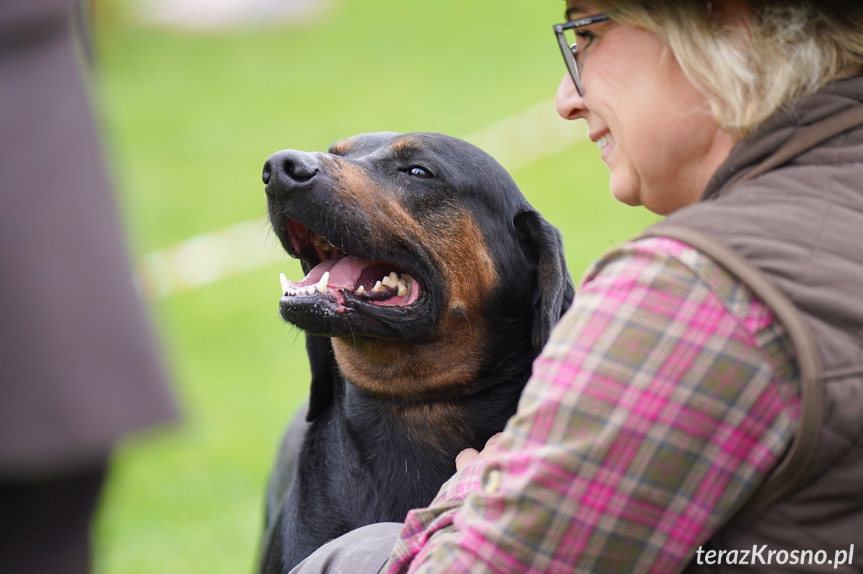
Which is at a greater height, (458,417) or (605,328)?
(605,328)

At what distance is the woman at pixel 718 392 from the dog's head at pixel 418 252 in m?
1.26

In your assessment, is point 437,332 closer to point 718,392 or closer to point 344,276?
point 344,276

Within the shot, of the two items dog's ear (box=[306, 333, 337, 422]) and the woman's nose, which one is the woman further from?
Answer: dog's ear (box=[306, 333, 337, 422])

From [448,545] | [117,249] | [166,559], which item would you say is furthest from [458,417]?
[166,559]

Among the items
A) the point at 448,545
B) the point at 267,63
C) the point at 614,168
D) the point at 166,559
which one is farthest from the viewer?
the point at 267,63

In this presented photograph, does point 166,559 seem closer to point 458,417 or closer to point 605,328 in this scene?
point 458,417

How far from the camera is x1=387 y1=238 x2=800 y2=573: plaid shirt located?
4.90ft

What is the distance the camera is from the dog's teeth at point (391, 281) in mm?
3004

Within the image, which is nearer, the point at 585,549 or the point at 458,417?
the point at 585,549

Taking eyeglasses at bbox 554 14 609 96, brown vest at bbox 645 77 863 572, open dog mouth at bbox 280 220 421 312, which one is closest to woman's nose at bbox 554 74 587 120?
eyeglasses at bbox 554 14 609 96

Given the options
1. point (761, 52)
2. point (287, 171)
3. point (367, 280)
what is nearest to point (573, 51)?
point (761, 52)

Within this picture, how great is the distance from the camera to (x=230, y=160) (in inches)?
516

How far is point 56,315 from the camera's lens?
266cm

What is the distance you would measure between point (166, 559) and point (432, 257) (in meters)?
3.04
